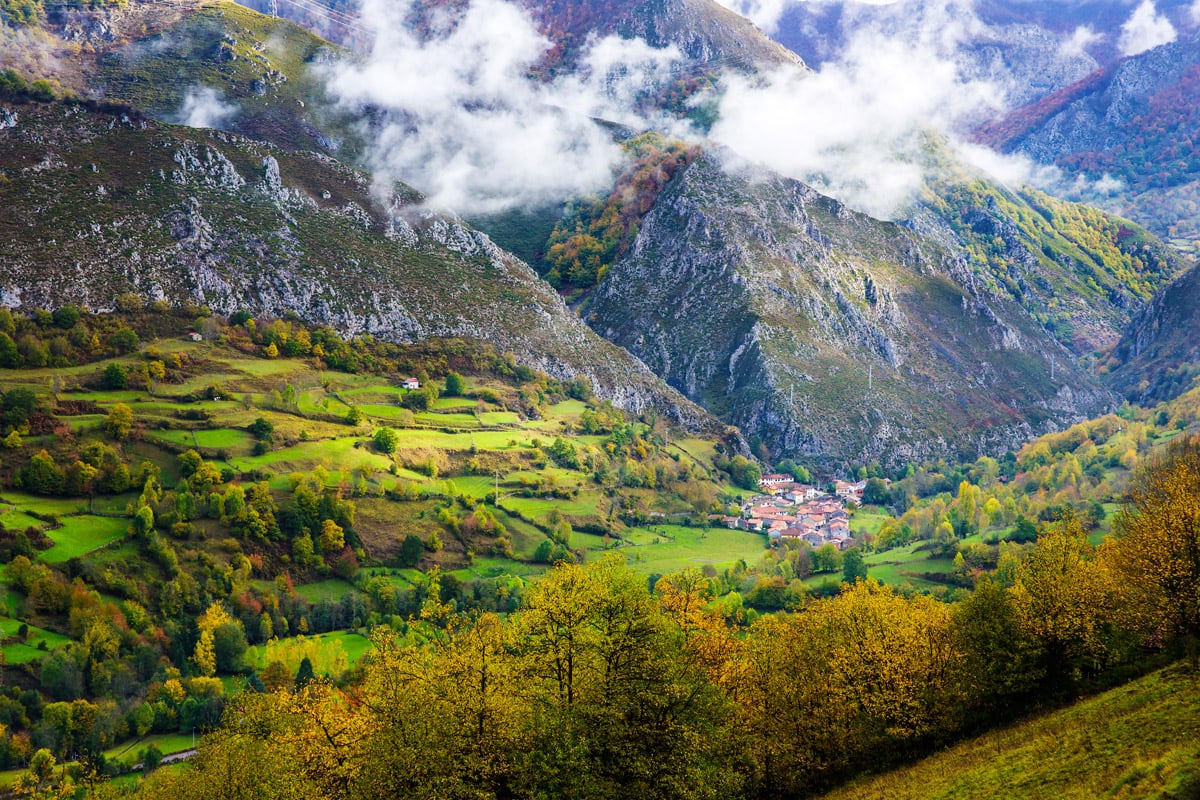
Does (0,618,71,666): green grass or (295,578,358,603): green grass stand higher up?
(295,578,358,603): green grass

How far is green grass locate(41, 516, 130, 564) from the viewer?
10981 centimetres

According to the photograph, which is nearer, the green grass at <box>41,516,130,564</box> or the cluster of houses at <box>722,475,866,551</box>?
the green grass at <box>41,516,130,564</box>

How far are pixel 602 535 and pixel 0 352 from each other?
4198 inches

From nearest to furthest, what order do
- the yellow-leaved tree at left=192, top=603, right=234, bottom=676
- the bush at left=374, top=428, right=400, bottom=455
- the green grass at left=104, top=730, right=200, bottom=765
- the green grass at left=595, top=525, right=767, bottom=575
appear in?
the green grass at left=104, top=730, right=200, bottom=765 < the yellow-leaved tree at left=192, top=603, right=234, bottom=676 < the green grass at left=595, top=525, right=767, bottom=575 < the bush at left=374, top=428, right=400, bottom=455

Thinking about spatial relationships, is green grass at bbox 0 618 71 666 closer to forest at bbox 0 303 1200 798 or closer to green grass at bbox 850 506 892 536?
forest at bbox 0 303 1200 798

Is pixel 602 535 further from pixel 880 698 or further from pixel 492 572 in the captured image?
pixel 880 698

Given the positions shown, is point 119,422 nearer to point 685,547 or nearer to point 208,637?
point 208,637

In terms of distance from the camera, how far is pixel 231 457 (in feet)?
450

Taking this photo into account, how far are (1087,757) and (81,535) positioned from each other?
118513 mm

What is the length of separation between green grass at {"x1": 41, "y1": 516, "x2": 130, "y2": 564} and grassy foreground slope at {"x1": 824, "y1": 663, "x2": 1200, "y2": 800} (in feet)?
334

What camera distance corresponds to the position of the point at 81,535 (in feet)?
377

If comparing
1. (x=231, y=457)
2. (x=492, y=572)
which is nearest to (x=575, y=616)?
(x=492, y=572)

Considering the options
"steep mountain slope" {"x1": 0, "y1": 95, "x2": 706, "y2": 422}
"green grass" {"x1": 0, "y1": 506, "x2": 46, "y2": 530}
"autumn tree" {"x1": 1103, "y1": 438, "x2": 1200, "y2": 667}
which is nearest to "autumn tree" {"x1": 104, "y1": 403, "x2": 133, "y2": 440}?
"green grass" {"x1": 0, "y1": 506, "x2": 46, "y2": 530}

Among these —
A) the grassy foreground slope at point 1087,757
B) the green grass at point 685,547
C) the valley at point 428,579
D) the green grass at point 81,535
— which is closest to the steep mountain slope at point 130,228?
the valley at point 428,579
